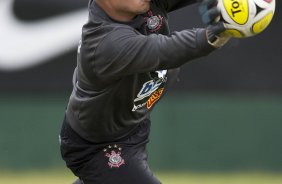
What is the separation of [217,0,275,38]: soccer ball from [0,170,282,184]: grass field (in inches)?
178

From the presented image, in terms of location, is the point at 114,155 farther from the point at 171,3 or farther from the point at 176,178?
the point at 176,178

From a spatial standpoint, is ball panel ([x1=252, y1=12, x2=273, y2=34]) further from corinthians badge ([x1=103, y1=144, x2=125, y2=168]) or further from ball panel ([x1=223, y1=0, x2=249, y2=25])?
corinthians badge ([x1=103, y1=144, x2=125, y2=168])

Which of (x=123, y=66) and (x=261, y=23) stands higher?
(x=261, y=23)

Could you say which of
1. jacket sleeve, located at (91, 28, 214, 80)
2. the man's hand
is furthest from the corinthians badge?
the man's hand

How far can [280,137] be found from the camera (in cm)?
938

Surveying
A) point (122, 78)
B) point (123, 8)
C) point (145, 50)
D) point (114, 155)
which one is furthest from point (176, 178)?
point (145, 50)

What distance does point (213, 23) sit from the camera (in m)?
4.43

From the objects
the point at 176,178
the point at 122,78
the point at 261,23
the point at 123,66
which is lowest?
the point at 176,178

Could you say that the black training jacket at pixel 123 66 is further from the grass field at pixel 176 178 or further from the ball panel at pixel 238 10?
the grass field at pixel 176 178

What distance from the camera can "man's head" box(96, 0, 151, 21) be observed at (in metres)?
4.93

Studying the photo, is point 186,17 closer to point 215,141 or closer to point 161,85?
point 215,141

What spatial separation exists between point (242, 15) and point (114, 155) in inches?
62.2

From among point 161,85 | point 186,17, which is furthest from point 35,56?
point 161,85

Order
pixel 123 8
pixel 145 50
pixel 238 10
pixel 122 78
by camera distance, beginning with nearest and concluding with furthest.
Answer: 1. pixel 238 10
2. pixel 145 50
3. pixel 123 8
4. pixel 122 78
